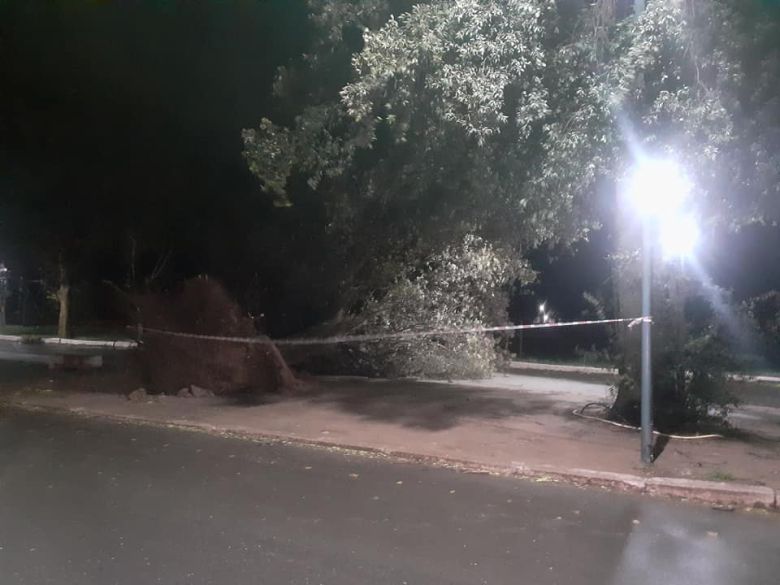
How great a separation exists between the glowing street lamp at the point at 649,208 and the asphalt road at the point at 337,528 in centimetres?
102

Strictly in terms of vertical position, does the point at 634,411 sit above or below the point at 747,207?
below

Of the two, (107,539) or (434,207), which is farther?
(434,207)

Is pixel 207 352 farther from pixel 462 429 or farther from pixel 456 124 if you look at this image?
pixel 456 124

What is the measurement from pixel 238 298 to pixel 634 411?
32.9 feet

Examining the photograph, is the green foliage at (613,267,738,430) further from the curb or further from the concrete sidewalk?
Result: the curb

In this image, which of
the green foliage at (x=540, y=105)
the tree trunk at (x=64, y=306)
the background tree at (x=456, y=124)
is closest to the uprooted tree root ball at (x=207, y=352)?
the background tree at (x=456, y=124)

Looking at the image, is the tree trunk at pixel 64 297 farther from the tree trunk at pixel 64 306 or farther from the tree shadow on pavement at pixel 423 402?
the tree shadow on pavement at pixel 423 402

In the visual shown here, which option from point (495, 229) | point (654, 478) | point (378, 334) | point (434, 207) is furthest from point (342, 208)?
point (654, 478)

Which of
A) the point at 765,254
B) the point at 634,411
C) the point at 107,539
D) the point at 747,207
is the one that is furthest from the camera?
the point at 765,254

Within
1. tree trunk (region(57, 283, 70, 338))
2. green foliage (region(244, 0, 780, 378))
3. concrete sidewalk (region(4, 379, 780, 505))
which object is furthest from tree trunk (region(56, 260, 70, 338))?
green foliage (region(244, 0, 780, 378))

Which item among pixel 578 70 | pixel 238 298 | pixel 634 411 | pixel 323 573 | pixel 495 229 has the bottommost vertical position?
pixel 323 573

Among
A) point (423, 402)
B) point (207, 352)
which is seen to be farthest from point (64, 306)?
point (423, 402)

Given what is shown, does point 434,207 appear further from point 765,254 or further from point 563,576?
point 765,254

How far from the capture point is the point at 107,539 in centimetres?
620
